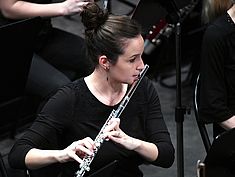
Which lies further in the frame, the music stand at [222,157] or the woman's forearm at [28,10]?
the woman's forearm at [28,10]

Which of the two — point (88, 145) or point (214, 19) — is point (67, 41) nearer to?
point (214, 19)

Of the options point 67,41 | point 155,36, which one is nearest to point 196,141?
point 155,36

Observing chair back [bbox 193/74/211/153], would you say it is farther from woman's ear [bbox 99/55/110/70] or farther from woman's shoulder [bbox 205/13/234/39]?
woman's ear [bbox 99/55/110/70]

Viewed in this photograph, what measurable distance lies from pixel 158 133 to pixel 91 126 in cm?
19

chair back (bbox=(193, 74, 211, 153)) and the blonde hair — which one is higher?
the blonde hair

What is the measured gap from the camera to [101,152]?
5.57 feet

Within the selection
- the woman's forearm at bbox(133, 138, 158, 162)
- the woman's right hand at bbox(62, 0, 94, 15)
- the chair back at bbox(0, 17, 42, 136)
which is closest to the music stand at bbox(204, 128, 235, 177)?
the woman's forearm at bbox(133, 138, 158, 162)

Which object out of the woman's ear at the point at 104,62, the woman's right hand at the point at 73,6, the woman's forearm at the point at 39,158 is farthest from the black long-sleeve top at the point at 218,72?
the woman's forearm at the point at 39,158

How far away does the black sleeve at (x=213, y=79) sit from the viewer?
1904 millimetres

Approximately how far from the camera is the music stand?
4.84 feet

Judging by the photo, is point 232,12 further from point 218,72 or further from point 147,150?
point 147,150

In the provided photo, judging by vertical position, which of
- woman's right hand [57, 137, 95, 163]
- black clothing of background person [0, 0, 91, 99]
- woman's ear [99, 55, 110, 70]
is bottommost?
black clothing of background person [0, 0, 91, 99]

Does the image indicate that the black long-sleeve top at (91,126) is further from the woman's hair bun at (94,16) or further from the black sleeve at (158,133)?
the woman's hair bun at (94,16)

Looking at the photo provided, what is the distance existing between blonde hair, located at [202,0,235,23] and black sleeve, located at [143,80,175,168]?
16.1 inches
